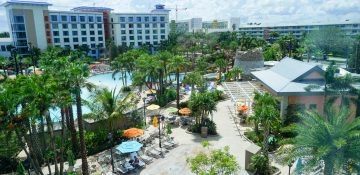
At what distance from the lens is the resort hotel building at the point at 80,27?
75688 millimetres

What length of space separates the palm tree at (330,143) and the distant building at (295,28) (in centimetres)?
9374

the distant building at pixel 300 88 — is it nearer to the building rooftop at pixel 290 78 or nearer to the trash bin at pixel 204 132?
the building rooftop at pixel 290 78

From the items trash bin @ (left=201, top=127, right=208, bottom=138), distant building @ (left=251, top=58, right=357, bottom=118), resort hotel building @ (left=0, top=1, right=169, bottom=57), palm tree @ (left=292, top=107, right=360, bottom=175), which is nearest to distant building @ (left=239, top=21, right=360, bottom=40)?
resort hotel building @ (left=0, top=1, right=169, bottom=57)

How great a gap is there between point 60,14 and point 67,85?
75.8m

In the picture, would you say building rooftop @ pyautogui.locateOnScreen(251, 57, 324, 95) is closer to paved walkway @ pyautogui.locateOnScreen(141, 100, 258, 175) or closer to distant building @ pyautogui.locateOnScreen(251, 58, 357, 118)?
distant building @ pyautogui.locateOnScreen(251, 58, 357, 118)

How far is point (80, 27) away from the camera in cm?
8731

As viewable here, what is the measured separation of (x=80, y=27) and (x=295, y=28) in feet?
332

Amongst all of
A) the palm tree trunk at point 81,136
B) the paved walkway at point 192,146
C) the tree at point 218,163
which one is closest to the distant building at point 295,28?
the paved walkway at point 192,146

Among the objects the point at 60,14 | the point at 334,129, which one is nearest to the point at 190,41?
the point at 60,14

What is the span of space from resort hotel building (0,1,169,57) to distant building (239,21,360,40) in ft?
187

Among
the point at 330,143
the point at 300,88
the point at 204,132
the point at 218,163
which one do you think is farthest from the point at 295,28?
the point at 218,163

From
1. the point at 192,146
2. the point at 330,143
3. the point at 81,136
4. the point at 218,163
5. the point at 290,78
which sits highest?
the point at 290,78

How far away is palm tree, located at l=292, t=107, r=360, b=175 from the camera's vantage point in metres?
11.8

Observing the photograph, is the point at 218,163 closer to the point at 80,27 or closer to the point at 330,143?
the point at 330,143
